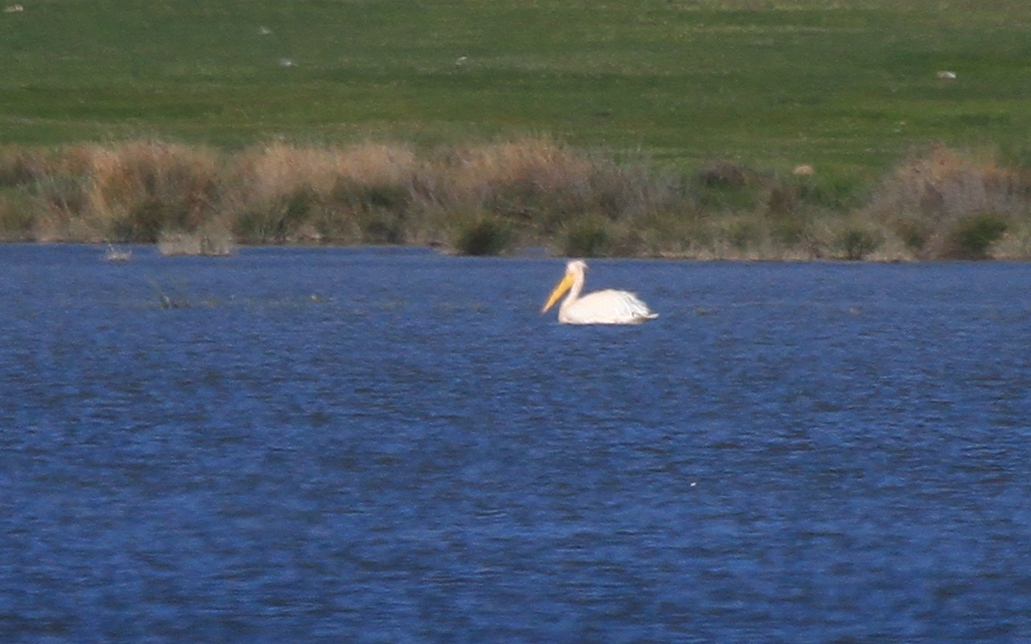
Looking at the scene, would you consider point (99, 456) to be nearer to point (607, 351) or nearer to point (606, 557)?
point (606, 557)

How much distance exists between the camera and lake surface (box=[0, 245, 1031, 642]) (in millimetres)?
9211

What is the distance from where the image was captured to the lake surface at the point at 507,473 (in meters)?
9.21

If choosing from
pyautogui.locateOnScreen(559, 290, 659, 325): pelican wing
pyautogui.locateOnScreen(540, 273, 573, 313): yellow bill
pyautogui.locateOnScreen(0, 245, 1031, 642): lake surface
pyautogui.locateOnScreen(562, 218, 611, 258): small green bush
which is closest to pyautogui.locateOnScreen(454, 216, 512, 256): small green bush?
pyautogui.locateOnScreen(562, 218, 611, 258): small green bush

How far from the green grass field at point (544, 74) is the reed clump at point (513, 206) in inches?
216

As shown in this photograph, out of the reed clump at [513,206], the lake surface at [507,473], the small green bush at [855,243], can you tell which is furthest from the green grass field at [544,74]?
the lake surface at [507,473]

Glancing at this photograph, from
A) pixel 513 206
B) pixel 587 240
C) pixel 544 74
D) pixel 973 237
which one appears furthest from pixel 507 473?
pixel 544 74

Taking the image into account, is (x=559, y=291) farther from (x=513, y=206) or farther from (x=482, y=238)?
(x=513, y=206)

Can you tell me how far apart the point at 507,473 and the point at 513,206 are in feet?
68.6

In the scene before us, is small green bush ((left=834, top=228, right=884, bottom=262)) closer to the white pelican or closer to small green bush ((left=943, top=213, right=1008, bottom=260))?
small green bush ((left=943, top=213, right=1008, bottom=260))

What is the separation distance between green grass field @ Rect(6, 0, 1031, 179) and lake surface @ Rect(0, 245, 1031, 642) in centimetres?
1991

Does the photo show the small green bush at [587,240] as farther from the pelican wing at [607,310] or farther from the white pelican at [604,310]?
the pelican wing at [607,310]

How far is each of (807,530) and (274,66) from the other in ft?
165

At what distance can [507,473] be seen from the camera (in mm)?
12461

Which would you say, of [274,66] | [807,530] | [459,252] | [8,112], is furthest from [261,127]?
[807,530]
